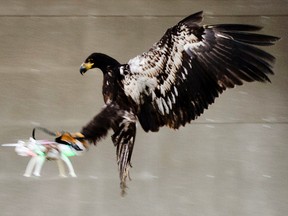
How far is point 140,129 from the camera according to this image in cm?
338

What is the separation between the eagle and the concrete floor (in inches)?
46.3

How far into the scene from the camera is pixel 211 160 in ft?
11.3

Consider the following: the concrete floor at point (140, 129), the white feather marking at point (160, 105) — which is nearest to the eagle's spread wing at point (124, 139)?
the white feather marking at point (160, 105)

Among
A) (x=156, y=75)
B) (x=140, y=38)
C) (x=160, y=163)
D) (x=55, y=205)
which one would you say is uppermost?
(x=140, y=38)

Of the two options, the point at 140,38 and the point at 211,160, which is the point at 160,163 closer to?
the point at 211,160

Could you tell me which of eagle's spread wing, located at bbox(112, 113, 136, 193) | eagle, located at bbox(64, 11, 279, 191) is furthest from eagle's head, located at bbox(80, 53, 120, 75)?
eagle's spread wing, located at bbox(112, 113, 136, 193)

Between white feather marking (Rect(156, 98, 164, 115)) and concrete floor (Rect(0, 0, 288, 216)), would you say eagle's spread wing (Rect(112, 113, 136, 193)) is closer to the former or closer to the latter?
white feather marking (Rect(156, 98, 164, 115))

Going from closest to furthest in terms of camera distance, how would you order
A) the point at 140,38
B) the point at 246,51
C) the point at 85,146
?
the point at 85,146, the point at 246,51, the point at 140,38

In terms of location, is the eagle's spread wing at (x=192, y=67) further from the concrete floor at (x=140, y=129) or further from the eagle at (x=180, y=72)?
the concrete floor at (x=140, y=129)

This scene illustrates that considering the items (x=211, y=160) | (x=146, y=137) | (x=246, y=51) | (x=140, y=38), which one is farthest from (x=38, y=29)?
(x=246, y=51)

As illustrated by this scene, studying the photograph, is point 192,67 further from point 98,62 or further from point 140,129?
point 140,129

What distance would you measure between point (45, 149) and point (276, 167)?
1.81 m

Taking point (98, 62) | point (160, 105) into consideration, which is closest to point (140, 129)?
point (160, 105)

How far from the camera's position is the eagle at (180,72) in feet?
6.71
